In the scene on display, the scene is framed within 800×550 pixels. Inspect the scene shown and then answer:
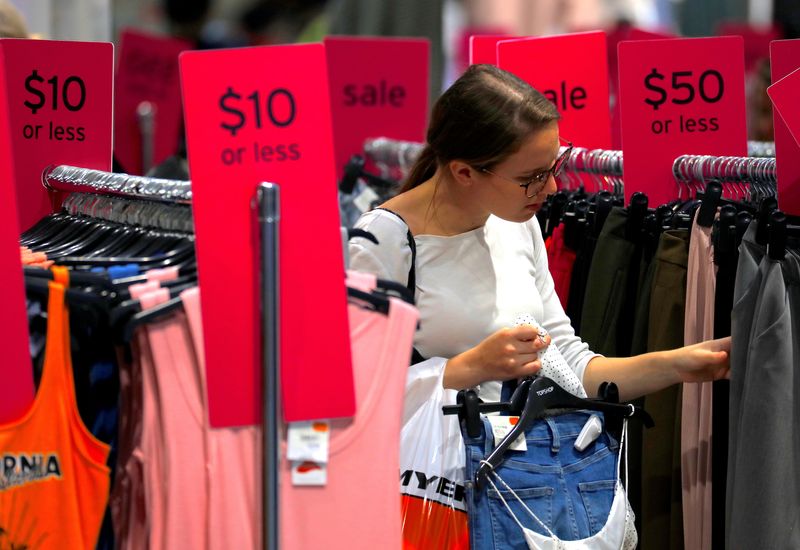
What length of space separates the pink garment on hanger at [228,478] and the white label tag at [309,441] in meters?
0.05

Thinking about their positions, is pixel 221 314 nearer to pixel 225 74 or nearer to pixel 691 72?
pixel 225 74

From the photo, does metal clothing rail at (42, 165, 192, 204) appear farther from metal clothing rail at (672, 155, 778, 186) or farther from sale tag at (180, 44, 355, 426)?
metal clothing rail at (672, 155, 778, 186)

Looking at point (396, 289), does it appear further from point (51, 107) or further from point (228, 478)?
point (51, 107)

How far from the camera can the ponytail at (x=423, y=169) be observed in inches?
93.9

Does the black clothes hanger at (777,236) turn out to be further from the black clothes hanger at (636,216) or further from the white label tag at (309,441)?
the white label tag at (309,441)

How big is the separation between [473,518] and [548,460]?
0.55ft

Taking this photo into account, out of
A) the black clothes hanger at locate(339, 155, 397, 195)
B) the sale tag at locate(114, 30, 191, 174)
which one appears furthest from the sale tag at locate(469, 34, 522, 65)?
the sale tag at locate(114, 30, 191, 174)

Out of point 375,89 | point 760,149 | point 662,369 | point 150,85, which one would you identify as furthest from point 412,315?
point 150,85

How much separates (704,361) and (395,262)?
611mm

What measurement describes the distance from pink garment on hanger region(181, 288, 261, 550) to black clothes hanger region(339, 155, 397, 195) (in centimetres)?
225

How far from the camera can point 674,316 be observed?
2406mm

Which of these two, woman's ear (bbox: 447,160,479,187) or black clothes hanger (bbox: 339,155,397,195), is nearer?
woman's ear (bbox: 447,160,479,187)

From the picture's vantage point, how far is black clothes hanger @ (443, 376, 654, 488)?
1946 mm

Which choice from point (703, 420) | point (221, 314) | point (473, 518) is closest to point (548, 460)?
point (473, 518)
